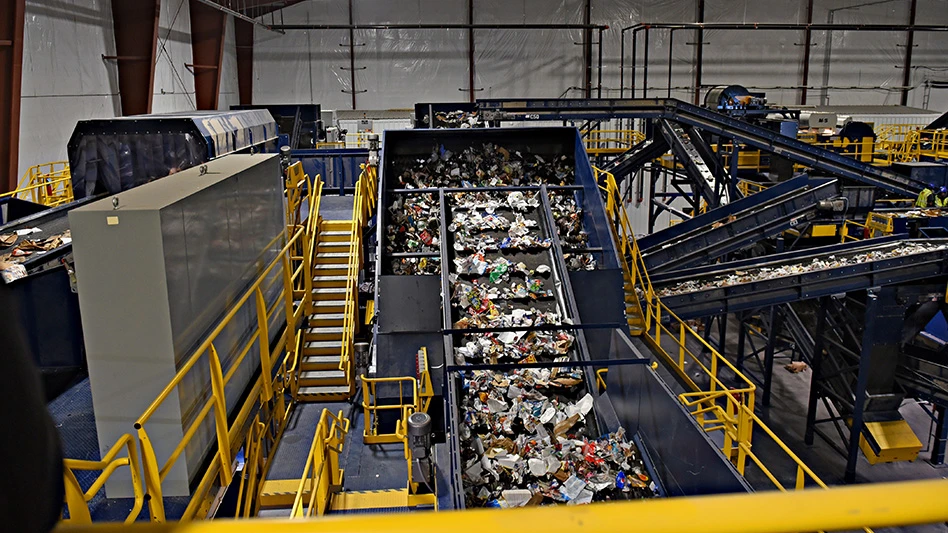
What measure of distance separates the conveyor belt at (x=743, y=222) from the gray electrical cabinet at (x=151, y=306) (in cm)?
839

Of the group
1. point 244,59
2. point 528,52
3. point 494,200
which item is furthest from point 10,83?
point 528,52

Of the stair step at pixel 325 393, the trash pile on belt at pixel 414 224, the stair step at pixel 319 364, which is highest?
the trash pile on belt at pixel 414 224

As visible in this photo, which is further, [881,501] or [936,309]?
[936,309]

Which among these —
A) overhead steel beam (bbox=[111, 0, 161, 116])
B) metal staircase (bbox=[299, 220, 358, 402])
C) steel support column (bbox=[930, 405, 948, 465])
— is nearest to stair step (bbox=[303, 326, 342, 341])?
metal staircase (bbox=[299, 220, 358, 402])

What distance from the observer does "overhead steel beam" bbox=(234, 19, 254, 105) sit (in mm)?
23750

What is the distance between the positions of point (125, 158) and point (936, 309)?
41.9ft

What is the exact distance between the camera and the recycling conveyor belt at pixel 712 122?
1341cm

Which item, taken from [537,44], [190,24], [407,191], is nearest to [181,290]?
[407,191]

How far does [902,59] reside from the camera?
87.4 feet

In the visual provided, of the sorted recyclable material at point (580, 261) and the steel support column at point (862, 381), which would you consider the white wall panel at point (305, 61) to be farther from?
the steel support column at point (862, 381)

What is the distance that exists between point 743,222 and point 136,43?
13357mm

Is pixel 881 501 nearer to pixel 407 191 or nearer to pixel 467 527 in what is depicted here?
pixel 467 527

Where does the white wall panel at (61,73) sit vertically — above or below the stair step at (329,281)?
above

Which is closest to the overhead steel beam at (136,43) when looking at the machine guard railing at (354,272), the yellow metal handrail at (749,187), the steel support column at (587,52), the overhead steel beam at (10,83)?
the overhead steel beam at (10,83)
